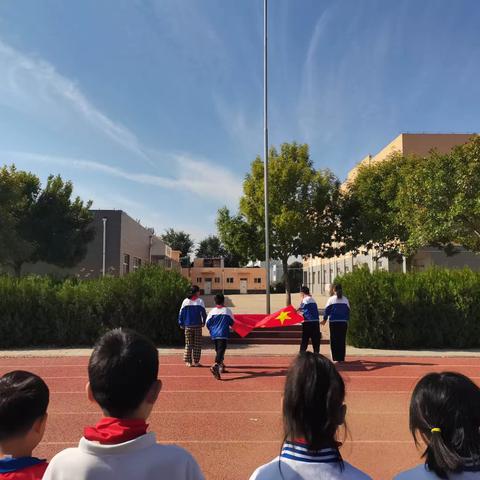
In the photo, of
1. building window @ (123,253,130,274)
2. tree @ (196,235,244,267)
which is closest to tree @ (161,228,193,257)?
tree @ (196,235,244,267)

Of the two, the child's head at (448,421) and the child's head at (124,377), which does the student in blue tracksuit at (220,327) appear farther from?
the child's head at (448,421)

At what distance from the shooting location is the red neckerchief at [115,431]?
83.6 inches

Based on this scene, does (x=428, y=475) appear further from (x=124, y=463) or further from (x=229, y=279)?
(x=229, y=279)

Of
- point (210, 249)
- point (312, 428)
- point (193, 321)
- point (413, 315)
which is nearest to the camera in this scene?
point (312, 428)

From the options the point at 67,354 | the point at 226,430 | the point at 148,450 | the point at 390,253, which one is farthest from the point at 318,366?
the point at 390,253

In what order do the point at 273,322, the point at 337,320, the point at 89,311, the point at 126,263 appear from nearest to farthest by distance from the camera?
the point at 337,320 < the point at 273,322 < the point at 89,311 < the point at 126,263

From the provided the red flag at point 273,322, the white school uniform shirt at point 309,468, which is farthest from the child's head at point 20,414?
the red flag at point 273,322

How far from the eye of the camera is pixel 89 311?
17.3 meters

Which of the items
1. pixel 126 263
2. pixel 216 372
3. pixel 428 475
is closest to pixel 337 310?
pixel 216 372

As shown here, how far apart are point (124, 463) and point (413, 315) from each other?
15911 millimetres

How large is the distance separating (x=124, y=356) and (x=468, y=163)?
23184 mm

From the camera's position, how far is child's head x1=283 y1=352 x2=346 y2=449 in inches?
85.9

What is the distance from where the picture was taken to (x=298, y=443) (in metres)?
2.22

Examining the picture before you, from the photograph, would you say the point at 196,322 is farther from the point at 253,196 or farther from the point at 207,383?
the point at 253,196
